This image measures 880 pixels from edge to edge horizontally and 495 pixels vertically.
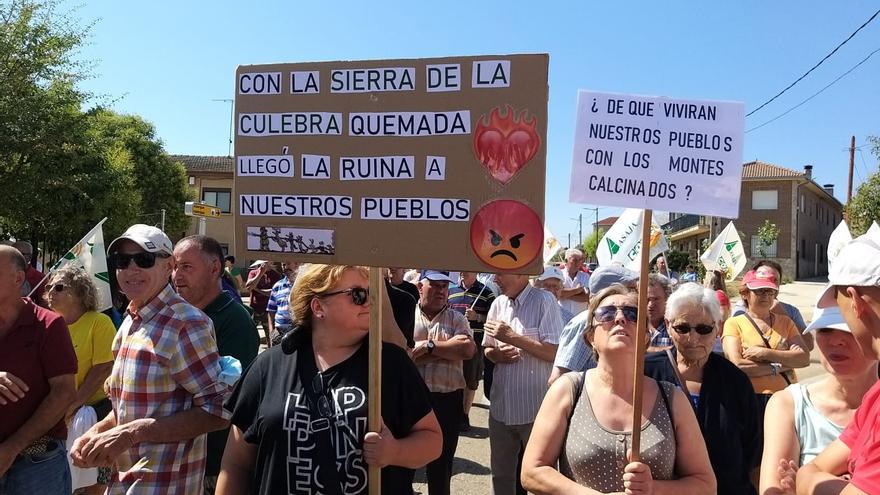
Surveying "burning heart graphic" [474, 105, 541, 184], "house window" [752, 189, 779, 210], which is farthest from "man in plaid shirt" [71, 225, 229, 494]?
"house window" [752, 189, 779, 210]

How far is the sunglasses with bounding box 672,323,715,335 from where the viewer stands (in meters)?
3.39

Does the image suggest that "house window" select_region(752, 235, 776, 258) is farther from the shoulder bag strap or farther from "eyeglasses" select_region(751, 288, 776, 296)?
the shoulder bag strap

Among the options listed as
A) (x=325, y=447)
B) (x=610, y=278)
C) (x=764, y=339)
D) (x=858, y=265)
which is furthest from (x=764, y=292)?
(x=325, y=447)

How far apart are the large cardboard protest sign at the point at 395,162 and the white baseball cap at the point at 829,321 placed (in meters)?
1.29

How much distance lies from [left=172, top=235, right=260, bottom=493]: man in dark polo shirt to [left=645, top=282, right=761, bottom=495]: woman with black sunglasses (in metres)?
2.10

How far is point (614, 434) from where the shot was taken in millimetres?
2584

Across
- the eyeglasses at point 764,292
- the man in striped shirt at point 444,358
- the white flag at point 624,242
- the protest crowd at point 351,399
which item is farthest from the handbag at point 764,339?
the man in striped shirt at point 444,358

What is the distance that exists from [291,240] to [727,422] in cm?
225

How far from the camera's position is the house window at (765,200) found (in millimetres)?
49562

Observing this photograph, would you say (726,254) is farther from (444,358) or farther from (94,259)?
(94,259)

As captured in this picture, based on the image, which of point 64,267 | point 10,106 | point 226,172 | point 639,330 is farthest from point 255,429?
point 226,172

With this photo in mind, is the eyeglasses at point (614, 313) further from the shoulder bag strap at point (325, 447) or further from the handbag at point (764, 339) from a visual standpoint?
the handbag at point (764, 339)

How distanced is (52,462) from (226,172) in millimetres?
43961

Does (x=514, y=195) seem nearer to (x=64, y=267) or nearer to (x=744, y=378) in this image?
(x=744, y=378)
